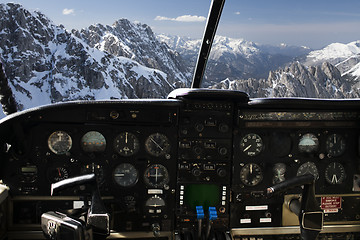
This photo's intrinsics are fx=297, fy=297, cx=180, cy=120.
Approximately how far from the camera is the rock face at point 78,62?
381 centimetres

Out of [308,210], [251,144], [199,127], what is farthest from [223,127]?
[308,210]

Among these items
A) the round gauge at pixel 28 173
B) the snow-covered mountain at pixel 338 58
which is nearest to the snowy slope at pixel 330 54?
the snow-covered mountain at pixel 338 58

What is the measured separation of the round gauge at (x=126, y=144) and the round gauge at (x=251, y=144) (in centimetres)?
99

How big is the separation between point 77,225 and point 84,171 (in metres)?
1.00

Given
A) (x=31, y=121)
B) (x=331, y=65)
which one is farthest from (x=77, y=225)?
(x=331, y=65)

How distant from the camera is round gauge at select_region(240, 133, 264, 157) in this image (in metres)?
2.80

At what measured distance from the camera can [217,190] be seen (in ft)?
9.29

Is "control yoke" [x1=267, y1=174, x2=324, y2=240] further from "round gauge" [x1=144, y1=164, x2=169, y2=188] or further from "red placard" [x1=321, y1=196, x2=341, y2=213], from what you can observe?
"round gauge" [x1=144, y1=164, x2=169, y2=188]

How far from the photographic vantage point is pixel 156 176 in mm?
2770

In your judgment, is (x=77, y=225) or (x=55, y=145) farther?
(x=55, y=145)

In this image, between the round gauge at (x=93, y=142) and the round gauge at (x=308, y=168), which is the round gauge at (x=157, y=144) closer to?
the round gauge at (x=93, y=142)

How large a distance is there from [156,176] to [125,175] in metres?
0.29

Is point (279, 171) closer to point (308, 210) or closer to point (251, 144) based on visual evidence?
point (251, 144)

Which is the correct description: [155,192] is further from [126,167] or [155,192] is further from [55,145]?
[55,145]
